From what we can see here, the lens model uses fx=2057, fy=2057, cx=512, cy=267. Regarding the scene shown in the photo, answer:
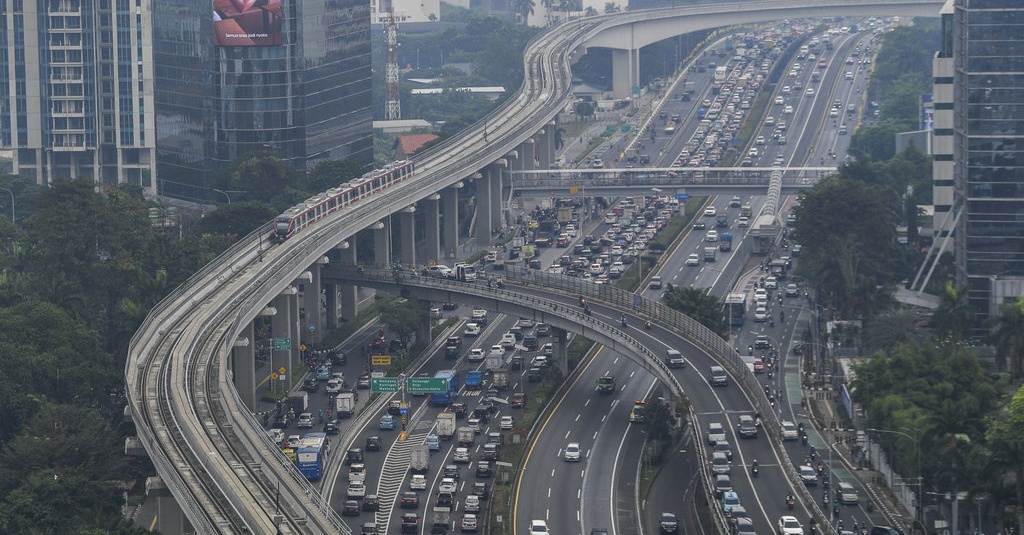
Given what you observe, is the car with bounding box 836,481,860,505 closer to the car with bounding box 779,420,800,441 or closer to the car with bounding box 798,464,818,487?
the car with bounding box 798,464,818,487

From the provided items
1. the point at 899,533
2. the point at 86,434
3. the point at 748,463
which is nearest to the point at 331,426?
the point at 86,434

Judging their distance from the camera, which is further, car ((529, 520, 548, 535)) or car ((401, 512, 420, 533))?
car ((401, 512, 420, 533))

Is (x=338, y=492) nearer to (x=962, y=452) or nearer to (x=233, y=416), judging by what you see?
(x=233, y=416)

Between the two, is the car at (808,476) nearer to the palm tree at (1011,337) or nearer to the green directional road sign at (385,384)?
the palm tree at (1011,337)

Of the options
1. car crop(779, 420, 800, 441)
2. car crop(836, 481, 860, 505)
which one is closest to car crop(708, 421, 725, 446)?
car crop(779, 420, 800, 441)

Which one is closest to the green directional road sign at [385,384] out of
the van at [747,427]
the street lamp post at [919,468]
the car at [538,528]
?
the car at [538,528]

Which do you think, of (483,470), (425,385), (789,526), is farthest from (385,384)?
(789,526)
